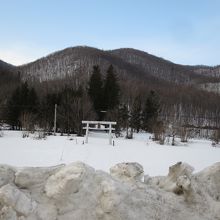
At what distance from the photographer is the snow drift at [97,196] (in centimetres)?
411

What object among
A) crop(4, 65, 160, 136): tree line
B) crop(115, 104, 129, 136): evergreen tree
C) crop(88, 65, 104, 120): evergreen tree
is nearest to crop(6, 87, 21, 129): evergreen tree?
crop(4, 65, 160, 136): tree line

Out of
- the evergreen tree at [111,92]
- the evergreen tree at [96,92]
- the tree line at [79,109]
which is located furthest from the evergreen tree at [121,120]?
the evergreen tree at [96,92]

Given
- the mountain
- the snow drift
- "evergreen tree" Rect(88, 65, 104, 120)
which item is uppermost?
the mountain

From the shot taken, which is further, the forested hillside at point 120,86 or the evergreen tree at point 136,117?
the evergreen tree at point 136,117

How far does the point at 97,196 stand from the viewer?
439 cm

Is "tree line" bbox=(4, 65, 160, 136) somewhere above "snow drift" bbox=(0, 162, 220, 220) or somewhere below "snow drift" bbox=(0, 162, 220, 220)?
above

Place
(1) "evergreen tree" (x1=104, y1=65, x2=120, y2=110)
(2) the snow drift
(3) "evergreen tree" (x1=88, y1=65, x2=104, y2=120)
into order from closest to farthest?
(2) the snow drift
(3) "evergreen tree" (x1=88, y1=65, x2=104, y2=120)
(1) "evergreen tree" (x1=104, y1=65, x2=120, y2=110)

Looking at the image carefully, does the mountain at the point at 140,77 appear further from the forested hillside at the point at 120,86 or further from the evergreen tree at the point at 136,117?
the evergreen tree at the point at 136,117

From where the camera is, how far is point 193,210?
4.69 meters

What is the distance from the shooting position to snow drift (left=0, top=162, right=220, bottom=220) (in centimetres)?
411

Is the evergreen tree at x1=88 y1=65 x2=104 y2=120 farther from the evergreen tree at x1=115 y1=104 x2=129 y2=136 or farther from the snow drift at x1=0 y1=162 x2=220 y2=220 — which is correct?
the snow drift at x1=0 y1=162 x2=220 y2=220

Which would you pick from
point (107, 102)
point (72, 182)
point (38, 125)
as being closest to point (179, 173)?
point (72, 182)

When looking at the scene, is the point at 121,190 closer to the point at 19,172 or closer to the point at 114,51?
the point at 19,172

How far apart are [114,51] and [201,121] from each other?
3513 inches
